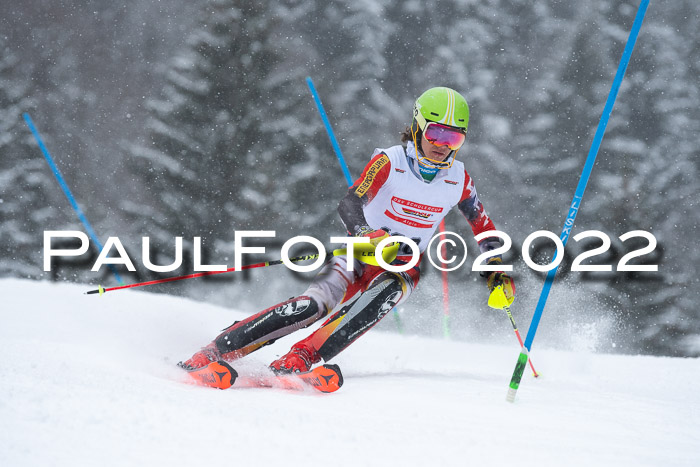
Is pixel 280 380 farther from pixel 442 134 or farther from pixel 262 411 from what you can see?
pixel 442 134

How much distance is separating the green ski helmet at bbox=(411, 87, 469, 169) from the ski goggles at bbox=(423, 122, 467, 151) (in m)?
0.01

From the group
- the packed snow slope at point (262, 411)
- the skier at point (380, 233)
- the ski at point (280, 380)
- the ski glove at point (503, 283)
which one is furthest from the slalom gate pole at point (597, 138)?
the ski at point (280, 380)

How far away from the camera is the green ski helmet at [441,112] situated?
377 cm

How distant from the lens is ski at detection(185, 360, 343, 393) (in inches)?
118

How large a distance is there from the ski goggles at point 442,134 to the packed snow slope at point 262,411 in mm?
1533

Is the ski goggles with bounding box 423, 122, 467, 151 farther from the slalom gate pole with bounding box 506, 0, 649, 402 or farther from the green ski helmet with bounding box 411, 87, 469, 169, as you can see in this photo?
the slalom gate pole with bounding box 506, 0, 649, 402

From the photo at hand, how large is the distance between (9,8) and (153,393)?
32.8 m

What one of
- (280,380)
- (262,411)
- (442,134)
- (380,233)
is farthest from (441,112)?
(262,411)

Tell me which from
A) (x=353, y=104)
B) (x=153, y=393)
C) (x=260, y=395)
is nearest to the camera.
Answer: (x=153, y=393)

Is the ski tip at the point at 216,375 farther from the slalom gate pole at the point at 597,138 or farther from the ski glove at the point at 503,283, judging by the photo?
the ski glove at the point at 503,283

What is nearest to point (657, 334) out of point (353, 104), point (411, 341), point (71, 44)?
point (353, 104)

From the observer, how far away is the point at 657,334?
13570 millimetres

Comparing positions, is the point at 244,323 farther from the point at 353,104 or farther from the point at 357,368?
the point at 353,104

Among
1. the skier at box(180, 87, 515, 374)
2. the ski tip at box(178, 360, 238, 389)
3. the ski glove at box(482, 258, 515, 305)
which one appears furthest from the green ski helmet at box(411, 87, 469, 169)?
the ski tip at box(178, 360, 238, 389)
